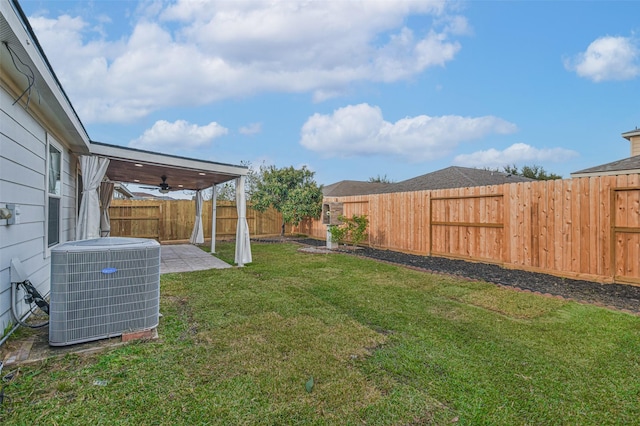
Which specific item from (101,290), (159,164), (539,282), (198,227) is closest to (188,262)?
(159,164)

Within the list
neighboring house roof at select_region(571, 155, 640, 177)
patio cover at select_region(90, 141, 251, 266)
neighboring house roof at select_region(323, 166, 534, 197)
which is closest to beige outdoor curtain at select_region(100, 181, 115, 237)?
patio cover at select_region(90, 141, 251, 266)

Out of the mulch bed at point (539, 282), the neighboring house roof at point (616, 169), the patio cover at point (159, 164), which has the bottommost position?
the mulch bed at point (539, 282)

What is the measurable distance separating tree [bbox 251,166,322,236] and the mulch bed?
19.9 feet

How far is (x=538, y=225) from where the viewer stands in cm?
602

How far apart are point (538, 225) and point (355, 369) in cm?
554

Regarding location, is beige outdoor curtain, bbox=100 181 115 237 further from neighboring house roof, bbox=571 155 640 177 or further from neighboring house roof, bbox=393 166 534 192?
neighboring house roof, bbox=571 155 640 177

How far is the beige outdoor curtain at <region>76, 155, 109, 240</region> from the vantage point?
5.14 m

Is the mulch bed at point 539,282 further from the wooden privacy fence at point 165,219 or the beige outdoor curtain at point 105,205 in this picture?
the wooden privacy fence at point 165,219

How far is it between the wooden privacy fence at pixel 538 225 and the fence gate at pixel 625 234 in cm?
1

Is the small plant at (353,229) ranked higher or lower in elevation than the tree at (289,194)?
lower

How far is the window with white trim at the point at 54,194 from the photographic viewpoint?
4235 millimetres

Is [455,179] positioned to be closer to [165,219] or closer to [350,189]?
[350,189]

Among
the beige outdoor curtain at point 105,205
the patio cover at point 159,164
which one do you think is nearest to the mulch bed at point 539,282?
the patio cover at point 159,164

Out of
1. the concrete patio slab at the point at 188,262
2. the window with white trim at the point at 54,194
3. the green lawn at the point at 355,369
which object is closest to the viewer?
the green lawn at the point at 355,369
